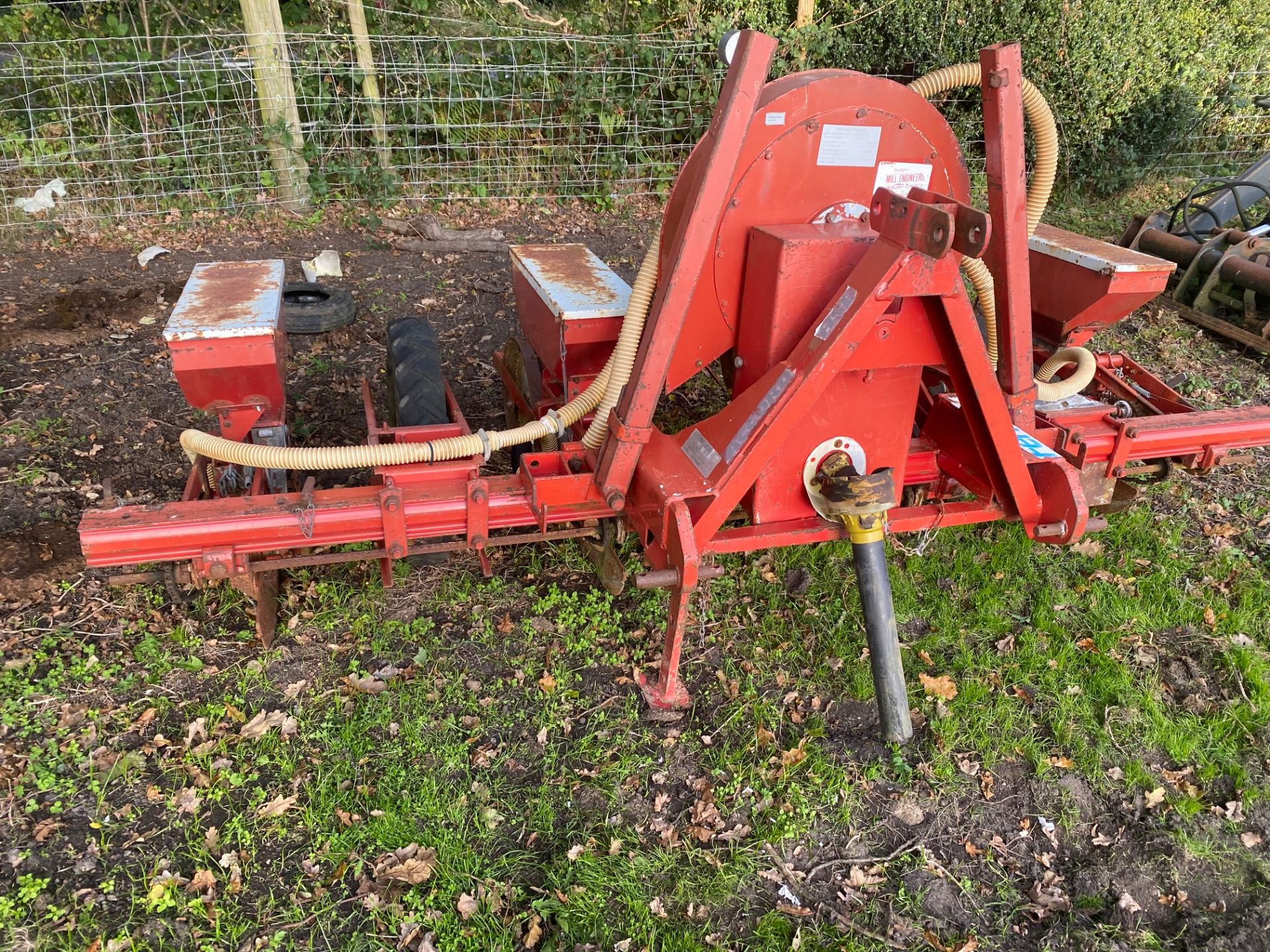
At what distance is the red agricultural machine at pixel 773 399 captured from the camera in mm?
2668

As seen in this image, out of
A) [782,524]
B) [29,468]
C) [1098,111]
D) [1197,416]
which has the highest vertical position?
[1098,111]

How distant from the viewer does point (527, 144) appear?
8445 millimetres

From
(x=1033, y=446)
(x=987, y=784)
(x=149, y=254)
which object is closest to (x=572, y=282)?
(x=1033, y=446)

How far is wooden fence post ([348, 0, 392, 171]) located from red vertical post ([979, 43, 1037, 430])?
6.39 m

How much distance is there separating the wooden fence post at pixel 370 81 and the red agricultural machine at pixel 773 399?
4950 millimetres

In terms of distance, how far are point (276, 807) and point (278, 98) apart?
6561mm

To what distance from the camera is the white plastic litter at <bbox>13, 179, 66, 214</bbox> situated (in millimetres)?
7242

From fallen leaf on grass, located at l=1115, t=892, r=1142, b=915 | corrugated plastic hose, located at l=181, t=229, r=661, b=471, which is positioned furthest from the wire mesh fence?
fallen leaf on grass, located at l=1115, t=892, r=1142, b=915

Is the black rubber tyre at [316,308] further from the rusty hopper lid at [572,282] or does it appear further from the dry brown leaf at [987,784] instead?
the dry brown leaf at [987,784]

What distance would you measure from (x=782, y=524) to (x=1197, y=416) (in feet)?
6.19

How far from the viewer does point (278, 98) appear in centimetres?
732

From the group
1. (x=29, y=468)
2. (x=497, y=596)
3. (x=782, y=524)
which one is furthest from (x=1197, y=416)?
(x=29, y=468)

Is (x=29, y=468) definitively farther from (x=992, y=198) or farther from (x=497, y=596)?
(x=992, y=198)

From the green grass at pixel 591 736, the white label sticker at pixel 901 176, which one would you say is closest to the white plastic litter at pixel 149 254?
the green grass at pixel 591 736
